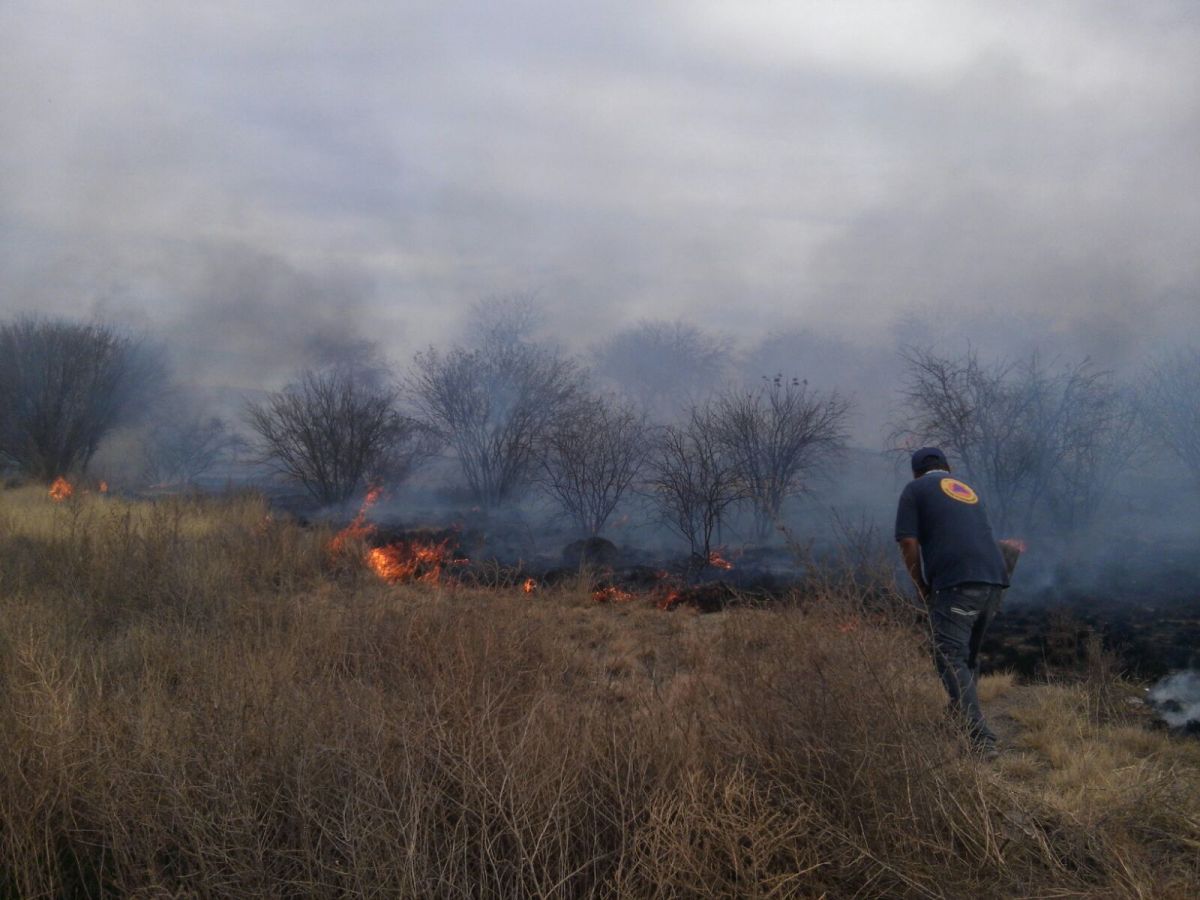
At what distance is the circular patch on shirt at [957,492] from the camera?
17.1ft

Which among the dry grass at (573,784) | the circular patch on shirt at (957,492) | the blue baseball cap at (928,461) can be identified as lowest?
the dry grass at (573,784)

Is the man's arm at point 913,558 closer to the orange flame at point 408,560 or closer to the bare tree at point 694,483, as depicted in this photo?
the orange flame at point 408,560

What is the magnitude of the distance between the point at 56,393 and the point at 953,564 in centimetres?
2213

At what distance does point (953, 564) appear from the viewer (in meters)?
5.05

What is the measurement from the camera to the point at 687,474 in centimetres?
1496

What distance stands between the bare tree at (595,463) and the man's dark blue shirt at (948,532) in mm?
10940

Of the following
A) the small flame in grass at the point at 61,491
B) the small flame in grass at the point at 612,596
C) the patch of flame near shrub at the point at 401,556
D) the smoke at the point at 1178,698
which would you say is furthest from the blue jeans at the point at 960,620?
the small flame in grass at the point at 61,491

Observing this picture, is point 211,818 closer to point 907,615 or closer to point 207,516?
point 907,615

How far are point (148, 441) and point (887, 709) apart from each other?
25.7m

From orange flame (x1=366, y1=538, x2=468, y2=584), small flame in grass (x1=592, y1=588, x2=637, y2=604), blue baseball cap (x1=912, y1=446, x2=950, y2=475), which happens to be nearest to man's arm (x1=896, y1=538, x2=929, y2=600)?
blue baseball cap (x1=912, y1=446, x2=950, y2=475)

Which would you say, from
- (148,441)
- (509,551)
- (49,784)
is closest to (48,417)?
(148,441)

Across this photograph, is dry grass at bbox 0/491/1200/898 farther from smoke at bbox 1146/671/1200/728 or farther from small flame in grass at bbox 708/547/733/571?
small flame in grass at bbox 708/547/733/571

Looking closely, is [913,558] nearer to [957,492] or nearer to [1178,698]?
[957,492]

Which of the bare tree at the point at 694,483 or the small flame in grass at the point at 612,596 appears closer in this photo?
the small flame in grass at the point at 612,596
